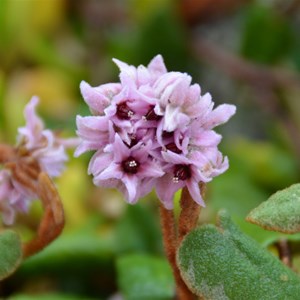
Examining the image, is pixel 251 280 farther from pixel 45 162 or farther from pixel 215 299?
pixel 45 162

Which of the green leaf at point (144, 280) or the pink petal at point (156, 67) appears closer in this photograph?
the pink petal at point (156, 67)

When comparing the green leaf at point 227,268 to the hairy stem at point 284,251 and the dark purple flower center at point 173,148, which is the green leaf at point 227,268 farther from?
the hairy stem at point 284,251

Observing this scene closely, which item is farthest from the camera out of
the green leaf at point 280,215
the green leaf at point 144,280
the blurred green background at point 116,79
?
the blurred green background at point 116,79

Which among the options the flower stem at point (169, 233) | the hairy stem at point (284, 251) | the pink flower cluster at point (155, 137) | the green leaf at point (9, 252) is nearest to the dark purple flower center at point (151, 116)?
the pink flower cluster at point (155, 137)

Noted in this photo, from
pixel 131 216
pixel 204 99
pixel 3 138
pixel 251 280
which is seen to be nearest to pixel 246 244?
pixel 251 280

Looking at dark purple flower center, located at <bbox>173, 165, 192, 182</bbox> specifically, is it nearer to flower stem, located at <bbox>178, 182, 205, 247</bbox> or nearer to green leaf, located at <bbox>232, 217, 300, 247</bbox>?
flower stem, located at <bbox>178, 182, 205, 247</bbox>

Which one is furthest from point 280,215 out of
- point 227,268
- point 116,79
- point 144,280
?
point 116,79

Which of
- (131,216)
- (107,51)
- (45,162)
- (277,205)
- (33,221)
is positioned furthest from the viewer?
(107,51)

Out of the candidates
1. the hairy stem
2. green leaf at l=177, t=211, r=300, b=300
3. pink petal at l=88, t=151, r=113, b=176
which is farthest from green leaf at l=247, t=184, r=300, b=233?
the hairy stem
